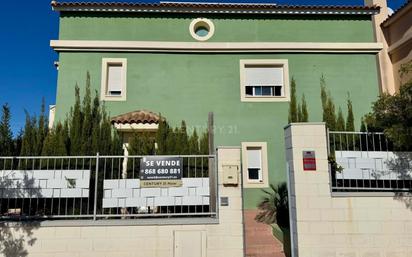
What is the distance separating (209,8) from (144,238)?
9946 millimetres

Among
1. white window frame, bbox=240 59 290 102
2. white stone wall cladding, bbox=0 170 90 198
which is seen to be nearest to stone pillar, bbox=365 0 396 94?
white window frame, bbox=240 59 290 102

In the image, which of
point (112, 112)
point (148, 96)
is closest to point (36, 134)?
point (112, 112)

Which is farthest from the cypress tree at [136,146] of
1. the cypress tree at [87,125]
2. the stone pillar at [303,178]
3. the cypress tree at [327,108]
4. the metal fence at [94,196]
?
the cypress tree at [327,108]

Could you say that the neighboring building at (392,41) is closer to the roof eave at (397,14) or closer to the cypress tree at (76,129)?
the roof eave at (397,14)

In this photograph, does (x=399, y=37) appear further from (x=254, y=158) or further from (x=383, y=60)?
(x=254, y=158)

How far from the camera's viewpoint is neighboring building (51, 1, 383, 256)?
13.4m

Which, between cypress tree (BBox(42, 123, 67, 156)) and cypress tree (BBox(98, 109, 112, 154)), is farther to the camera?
cypress tree (BBox(98, 109, 112, 154))

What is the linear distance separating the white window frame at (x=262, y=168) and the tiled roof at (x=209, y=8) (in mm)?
5370

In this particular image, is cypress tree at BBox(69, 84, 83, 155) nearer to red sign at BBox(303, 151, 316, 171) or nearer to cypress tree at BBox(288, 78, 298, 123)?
red sign at BBox(303, 151, 316, 171)

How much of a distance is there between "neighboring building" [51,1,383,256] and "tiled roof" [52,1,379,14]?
0.13 ft

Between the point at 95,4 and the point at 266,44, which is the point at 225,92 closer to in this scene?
the point at 266,44

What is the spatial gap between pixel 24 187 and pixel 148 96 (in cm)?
678

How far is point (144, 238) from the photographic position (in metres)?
7.17

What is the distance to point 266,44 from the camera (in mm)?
13938
